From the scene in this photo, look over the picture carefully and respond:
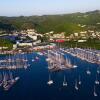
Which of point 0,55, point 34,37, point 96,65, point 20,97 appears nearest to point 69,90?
point 20,97

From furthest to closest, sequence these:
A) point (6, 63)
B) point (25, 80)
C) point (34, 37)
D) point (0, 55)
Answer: point (34, 37) < point (0, 55) < point (6, 63) < point (25, 80)

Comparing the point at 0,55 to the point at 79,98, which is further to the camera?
the point at 0,55

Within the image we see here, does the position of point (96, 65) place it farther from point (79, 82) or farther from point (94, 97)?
point (94, 97)

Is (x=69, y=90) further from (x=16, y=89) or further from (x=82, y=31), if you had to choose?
(x=82, y=31)

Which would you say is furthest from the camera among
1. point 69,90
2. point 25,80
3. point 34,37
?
point 34,37

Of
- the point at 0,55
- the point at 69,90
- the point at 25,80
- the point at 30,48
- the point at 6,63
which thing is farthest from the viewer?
the point at 30,48

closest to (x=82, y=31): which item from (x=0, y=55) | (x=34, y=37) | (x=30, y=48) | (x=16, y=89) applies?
(x=34, y=37)
